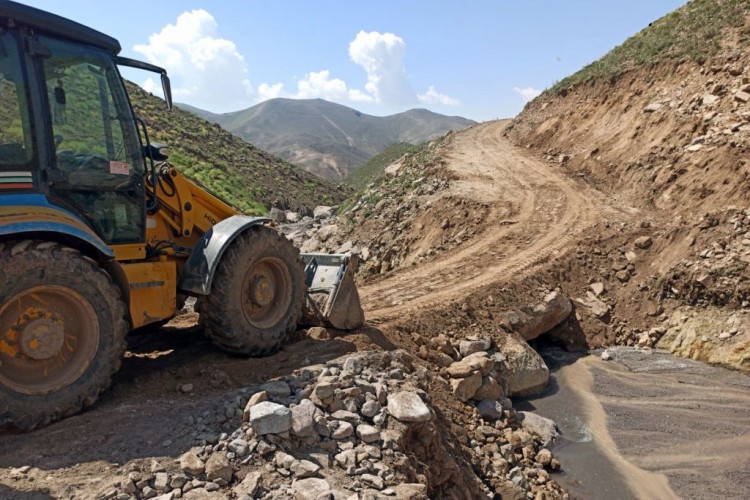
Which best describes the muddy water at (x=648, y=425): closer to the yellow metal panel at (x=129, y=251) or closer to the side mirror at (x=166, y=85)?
the yellow metal panel at (x=129, y=251)

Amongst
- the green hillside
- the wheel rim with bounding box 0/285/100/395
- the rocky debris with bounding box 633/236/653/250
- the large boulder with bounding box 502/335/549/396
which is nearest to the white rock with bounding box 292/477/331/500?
the wheel rim with bounding box 0/285/100/395

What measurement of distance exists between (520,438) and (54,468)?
503cm

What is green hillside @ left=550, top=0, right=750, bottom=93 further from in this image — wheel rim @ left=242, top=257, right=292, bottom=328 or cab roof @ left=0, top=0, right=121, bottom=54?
cab roof @ left=0, top=0, right=121, bottom=54

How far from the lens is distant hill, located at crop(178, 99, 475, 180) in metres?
81.8

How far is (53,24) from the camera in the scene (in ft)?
13.5

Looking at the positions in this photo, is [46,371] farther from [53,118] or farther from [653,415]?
[653,415]

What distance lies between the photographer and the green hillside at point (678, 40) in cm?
1633

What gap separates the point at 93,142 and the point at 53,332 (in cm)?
155

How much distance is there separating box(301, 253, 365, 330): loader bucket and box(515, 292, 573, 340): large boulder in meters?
3.47

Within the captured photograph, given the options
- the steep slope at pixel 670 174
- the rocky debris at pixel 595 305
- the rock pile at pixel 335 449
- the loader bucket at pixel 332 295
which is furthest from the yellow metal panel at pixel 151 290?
the rocky debris at pixel 595 305

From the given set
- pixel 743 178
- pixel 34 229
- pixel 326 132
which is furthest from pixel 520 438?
pixel 326 132

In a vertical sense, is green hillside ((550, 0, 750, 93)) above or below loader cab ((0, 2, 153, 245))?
above

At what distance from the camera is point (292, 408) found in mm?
4223

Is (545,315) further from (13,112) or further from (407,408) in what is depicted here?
(13,112)
